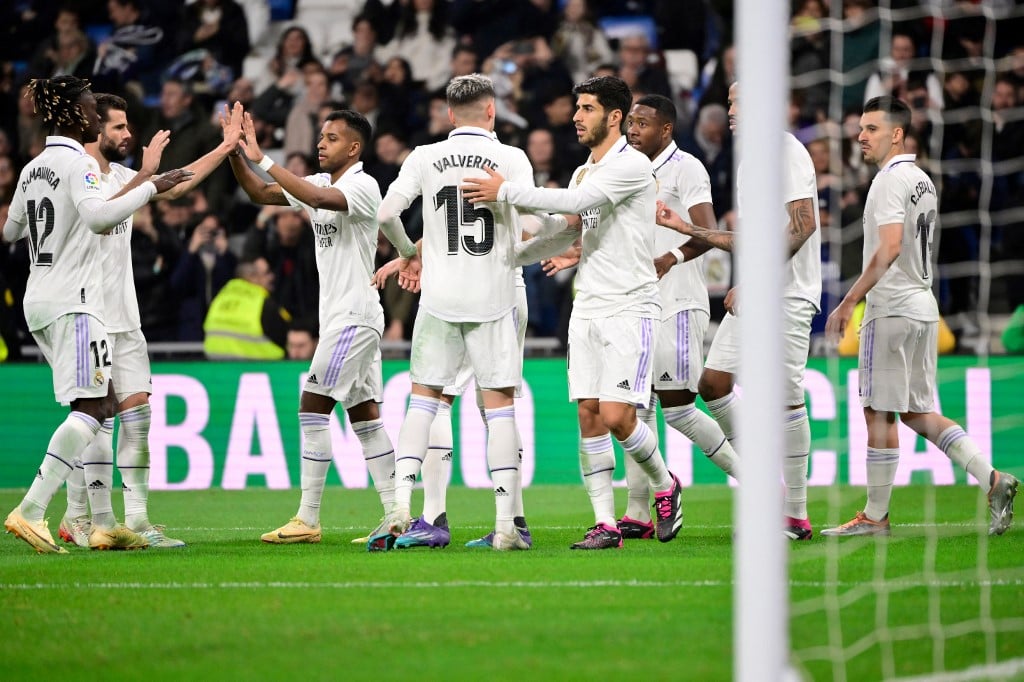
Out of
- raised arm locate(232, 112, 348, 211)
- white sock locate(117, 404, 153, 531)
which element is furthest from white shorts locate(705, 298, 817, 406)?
white sock locate(117, 404, 153, 531)

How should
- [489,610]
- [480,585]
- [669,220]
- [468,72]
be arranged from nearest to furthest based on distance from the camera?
1. [489,610]
2. [480,585]
3. [669,220]
4. [468,72]

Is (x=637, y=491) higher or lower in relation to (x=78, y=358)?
lower

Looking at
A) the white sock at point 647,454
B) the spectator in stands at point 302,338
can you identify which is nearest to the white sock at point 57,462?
the white sock at point 647,454

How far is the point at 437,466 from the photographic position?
760cm

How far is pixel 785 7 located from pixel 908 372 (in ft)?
15.4

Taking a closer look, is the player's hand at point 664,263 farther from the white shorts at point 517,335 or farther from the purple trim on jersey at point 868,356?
the purple trim on jersey at point 868,356

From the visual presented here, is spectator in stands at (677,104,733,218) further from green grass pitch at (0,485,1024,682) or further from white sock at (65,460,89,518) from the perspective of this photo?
white sock at (65,460,89,518)

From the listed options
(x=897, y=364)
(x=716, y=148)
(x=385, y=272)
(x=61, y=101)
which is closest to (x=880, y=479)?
(x=897, y=364)

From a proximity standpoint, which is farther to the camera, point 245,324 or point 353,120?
point 245,324

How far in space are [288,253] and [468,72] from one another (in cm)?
281

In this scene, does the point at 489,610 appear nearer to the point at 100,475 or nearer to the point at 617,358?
the point at 617,358

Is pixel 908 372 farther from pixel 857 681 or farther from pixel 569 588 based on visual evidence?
pixel 857 681

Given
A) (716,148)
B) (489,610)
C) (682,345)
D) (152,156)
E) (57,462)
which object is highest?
(716,148)

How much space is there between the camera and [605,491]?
7.26 metres
